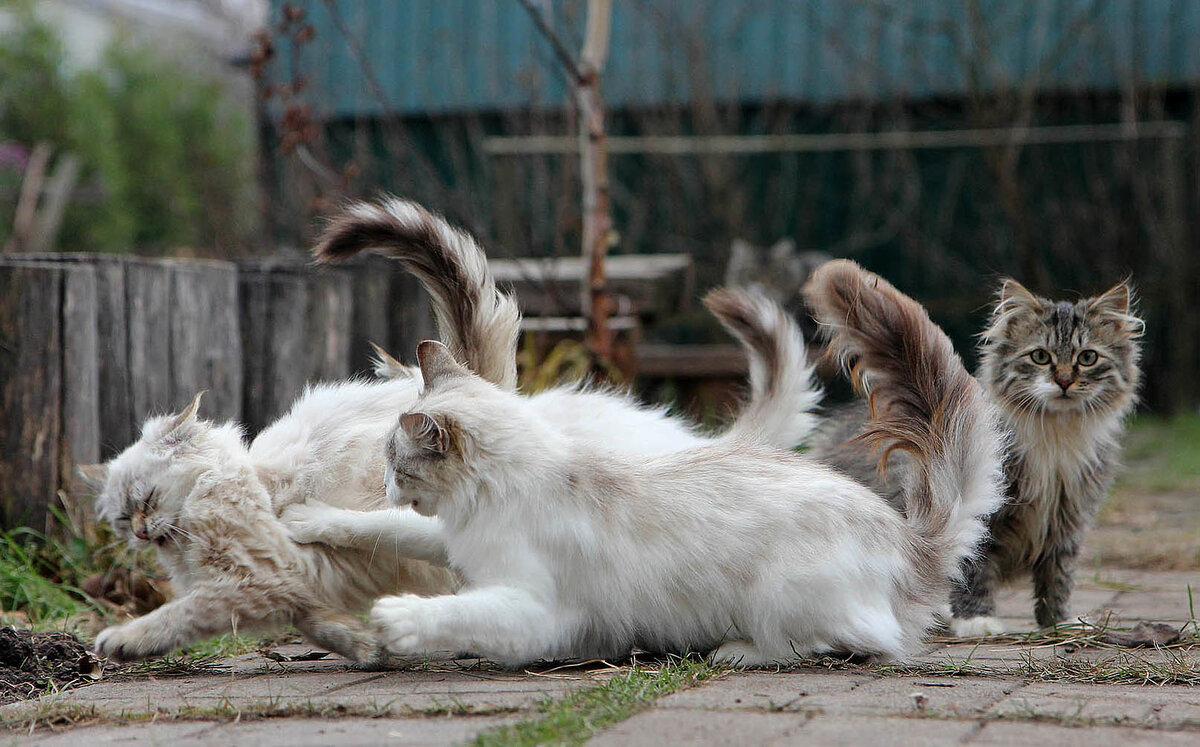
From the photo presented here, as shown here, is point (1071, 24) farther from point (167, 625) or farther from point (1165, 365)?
point (167, 625)

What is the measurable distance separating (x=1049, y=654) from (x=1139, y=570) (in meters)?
1.82

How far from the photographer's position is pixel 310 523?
11.1 ft

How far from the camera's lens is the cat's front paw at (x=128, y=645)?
Answer: 3240 mm

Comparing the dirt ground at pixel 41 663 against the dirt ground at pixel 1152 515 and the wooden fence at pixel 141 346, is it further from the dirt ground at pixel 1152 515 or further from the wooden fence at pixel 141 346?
the dirt ground at pixel 1152 515

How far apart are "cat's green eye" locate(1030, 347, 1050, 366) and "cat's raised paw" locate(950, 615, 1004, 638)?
2.83 ft

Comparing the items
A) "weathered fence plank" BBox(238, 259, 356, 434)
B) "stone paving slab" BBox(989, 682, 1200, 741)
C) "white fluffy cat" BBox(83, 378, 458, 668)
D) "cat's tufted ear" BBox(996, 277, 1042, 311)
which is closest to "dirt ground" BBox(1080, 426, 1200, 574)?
"cat's tufted ear" BBox(996, 277, 1042, 311)

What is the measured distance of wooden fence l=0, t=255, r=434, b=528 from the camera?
175 inches

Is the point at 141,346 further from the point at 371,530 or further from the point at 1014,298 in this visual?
the point at 1014,298

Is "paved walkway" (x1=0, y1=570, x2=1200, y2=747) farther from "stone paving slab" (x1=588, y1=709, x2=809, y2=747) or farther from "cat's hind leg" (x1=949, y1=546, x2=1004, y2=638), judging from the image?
"cat's hind leg" (x1=949, y1=546, x2=1004, y2=638)

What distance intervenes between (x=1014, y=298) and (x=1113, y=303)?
331 millimetres

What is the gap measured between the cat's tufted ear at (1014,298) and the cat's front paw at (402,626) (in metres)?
2.39

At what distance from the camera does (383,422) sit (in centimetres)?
372

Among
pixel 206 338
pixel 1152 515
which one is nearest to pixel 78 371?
pixel 206 338

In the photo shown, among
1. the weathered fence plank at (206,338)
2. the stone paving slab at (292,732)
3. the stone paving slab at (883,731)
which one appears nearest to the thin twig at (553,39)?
the weathered fence plank at (206,338)
